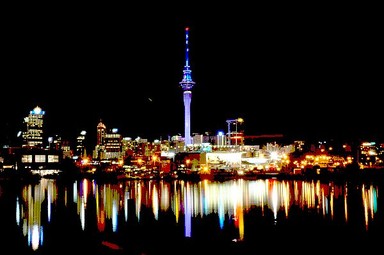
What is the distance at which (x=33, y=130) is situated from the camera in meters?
66.8

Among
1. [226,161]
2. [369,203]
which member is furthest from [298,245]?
[226,161]

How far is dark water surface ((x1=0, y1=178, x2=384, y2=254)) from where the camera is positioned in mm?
9312

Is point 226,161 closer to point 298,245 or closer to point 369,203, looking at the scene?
point 369,203

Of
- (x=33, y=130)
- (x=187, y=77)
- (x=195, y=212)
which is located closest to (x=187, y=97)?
(x=187, y=77)

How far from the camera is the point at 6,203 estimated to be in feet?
60.2

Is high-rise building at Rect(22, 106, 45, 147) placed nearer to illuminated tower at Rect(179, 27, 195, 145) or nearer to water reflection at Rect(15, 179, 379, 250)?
illuminated tower at Rect(179, 27, 195, 145)

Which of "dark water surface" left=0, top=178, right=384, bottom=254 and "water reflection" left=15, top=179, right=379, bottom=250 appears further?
"water reflection" left=15, top=179, right=379, bottom=250

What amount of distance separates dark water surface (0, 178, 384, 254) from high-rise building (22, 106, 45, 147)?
49452mm

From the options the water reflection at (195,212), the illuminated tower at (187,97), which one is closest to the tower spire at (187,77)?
the illuminated tower at (187,97)

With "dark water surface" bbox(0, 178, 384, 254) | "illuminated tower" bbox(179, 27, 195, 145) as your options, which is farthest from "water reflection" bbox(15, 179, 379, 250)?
"illuminated tower" bbox(179, 27, 195, 145)

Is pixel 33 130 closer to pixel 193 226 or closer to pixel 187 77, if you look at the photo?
pixel 187 77

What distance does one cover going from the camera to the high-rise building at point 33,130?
6650cm

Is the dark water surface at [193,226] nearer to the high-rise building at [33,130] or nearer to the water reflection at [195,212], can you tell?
the water reflection at [195,212]

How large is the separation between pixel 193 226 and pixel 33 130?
57.9 m
